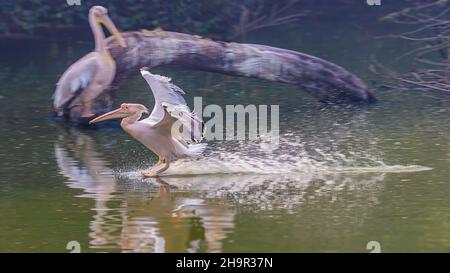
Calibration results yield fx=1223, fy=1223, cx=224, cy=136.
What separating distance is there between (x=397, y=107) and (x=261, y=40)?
21.0 feet

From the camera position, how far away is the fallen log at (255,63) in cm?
1355

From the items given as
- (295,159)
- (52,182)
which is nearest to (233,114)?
(295,159)

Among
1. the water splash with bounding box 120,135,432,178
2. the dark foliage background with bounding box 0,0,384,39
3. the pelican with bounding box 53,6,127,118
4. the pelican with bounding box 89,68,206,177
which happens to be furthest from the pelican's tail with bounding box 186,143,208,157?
the dark foliage background with bounding box 0,0,384,39

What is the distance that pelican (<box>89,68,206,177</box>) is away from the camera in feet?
33.0

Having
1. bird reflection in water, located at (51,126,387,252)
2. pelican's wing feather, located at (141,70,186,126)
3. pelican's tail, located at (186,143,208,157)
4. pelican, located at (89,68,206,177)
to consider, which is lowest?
bird reflection in water, located at (51,126,387,252)

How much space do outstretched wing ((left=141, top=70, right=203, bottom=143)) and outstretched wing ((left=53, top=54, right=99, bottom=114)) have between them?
8.48ft

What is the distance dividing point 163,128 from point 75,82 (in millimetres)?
2827

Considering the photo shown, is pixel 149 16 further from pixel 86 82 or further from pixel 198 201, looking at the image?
pixel 198 201

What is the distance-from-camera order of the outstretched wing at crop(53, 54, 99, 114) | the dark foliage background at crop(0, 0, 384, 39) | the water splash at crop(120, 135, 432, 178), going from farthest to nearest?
the dark foliage background at crop(0, 0, 384, 39)
the outstretched wing at crop(53, 54, 99, 114)
the water splash at crop(120, 135, 432, 178)

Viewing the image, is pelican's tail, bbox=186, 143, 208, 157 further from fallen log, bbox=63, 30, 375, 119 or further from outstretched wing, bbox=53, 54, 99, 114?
fallen log, bbox=63, 30, 375, 119

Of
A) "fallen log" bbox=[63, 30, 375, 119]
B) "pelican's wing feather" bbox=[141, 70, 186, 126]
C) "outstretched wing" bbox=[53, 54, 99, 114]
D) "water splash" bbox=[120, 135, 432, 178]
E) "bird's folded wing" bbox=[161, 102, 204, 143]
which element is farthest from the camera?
"fallen log" bbox=[63, 30, 375, 119]

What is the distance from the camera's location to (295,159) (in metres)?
10.7

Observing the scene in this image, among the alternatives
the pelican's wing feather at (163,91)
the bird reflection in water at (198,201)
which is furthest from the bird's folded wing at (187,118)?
the bird reflection in water at (198,201)

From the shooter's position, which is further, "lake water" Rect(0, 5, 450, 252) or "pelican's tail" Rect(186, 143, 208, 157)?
"pelican's tail" Rect(186, 143, 208, 157)
